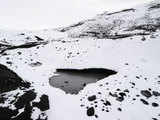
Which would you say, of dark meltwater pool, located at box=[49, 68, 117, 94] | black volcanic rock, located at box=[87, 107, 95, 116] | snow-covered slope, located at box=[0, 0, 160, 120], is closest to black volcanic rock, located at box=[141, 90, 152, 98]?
snow-covered slope, located at box=[0, 0, 160, 120]

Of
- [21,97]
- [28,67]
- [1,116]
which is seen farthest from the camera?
[28,67]

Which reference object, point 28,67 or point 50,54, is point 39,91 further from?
point 50,54

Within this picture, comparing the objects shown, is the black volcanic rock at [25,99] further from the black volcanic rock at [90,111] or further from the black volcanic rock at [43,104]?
the black volcanic rock at [90,111]

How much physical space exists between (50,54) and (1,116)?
10.2 metres

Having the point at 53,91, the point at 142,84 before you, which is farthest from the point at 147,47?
the point at 53,91

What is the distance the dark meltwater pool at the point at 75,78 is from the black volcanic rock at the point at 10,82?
2.20 meters

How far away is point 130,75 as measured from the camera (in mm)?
10875

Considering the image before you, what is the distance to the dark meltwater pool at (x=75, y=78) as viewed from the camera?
34.5ft

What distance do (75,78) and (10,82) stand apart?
16.5 feet

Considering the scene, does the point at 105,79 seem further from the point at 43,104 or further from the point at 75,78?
the point at 43,104

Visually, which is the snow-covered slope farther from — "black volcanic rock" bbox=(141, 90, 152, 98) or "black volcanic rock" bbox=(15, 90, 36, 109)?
"black volcanic rock" bbox=(15, 90, 36, 109)

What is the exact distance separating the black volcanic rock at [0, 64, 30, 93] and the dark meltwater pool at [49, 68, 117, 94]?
2200 mm

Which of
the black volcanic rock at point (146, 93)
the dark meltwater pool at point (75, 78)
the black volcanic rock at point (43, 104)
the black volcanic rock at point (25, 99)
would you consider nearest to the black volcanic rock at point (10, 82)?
the black volcanic rock at point (25, 99)

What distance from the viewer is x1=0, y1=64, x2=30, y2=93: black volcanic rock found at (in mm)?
9797
